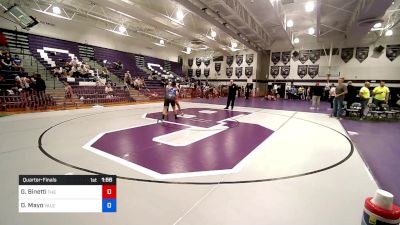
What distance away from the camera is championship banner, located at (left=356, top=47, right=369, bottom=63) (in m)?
19.3

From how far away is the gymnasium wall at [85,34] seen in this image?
15.8 m

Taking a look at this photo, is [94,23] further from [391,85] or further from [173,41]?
[391,85]

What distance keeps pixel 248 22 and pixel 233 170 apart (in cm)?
1384

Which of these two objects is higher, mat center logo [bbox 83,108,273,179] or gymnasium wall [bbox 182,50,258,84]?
gymnasium wall [bbox 182,50,258,84]

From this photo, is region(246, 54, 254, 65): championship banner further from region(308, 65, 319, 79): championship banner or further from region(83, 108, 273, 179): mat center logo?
region(83, 108, 273, 179): mat center logo

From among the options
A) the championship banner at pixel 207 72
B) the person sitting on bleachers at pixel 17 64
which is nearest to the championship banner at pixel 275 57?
the championship banner at pixel 207 72

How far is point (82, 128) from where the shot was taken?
591 centimetres

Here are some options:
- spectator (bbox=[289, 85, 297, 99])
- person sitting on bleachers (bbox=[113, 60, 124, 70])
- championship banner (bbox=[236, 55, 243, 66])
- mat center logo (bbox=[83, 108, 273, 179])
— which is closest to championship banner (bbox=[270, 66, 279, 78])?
spectator (bbox=[289, 85, 297, 99])

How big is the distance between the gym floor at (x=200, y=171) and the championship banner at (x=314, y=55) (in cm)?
1875

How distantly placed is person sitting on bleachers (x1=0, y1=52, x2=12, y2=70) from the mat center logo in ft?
34.2

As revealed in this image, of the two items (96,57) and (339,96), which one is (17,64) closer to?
(96,57)

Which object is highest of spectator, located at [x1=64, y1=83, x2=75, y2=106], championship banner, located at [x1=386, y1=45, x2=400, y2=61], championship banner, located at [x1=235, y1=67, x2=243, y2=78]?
championship banner, located at [x1=386, y1=45, x2=400, y2=61]

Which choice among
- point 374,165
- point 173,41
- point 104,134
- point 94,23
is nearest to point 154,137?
point 104,134

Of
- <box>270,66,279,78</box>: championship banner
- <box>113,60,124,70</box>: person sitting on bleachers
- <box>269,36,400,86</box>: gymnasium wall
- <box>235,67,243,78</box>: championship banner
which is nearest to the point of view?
<box>269,36,400,86</box>: gymnasium wall
